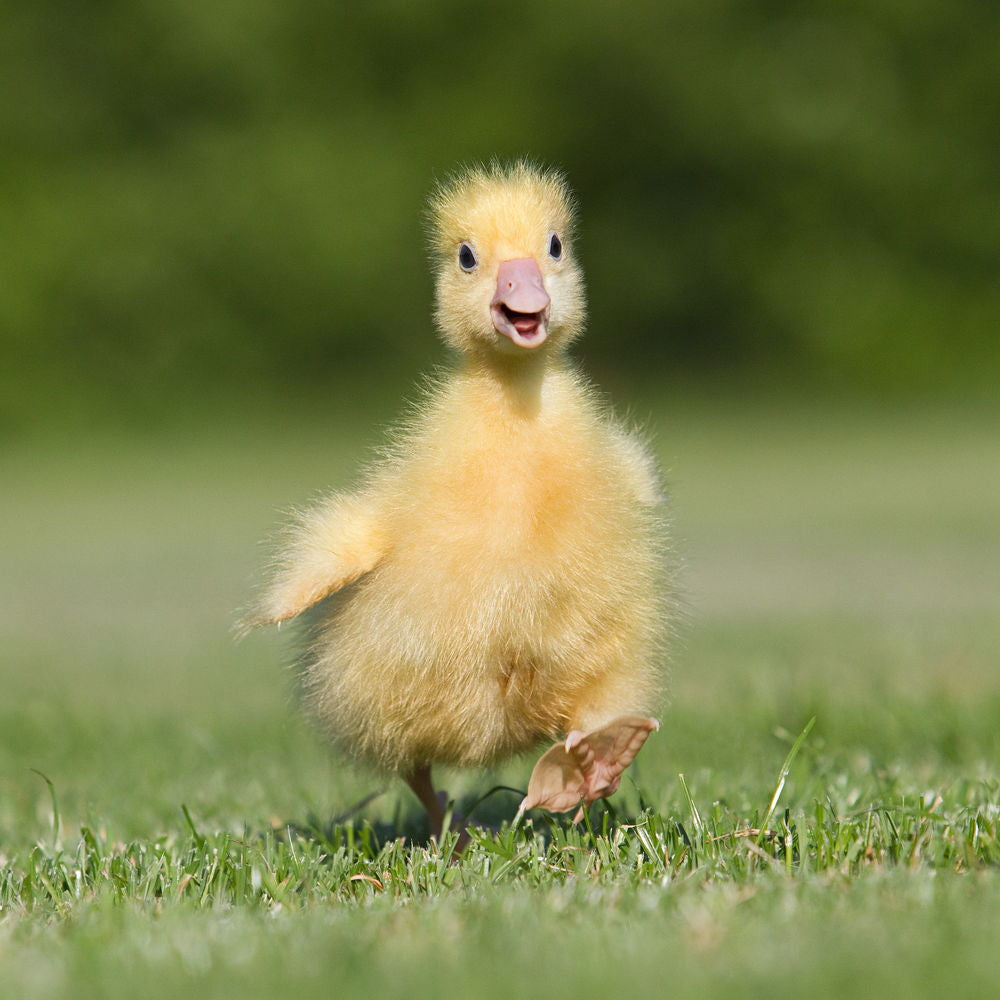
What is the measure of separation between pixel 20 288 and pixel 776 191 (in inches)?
530

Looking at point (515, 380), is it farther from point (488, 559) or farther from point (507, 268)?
point (488, 559)

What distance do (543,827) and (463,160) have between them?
2524 cm

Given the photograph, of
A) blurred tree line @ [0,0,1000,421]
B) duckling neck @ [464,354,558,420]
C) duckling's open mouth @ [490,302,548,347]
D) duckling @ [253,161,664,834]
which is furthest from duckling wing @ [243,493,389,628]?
blurred tree line @ [0,0,1000,421]

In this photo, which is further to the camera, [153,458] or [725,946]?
[153,458]

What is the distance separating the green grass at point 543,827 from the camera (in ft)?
7.30

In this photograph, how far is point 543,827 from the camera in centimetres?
341

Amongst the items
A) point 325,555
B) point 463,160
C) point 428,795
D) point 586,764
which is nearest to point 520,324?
point 325,555

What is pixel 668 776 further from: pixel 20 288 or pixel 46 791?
pixel 20 288

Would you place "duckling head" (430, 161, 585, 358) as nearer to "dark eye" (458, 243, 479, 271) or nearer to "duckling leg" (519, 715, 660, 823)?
"dark eye" (458, 243, 479, 271)

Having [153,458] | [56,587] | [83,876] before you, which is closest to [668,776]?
[83,876]

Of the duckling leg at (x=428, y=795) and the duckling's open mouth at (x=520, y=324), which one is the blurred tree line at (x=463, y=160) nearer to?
the duckling leg at (x=428, y=795)

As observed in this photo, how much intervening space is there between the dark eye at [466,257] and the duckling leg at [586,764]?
3.18 feet

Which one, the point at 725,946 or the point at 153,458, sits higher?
the point at 153,458

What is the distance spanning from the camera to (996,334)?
29.0 metres
